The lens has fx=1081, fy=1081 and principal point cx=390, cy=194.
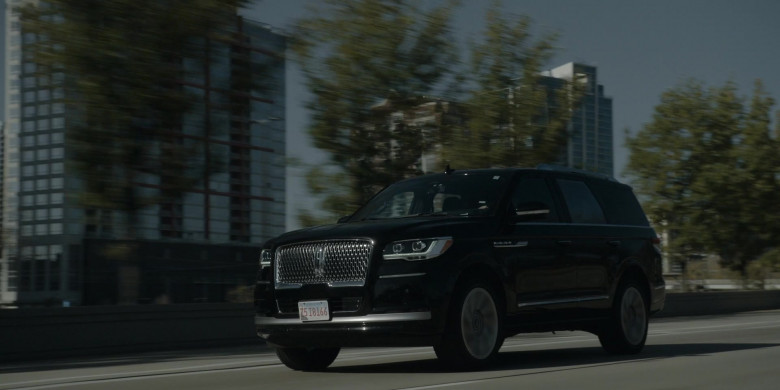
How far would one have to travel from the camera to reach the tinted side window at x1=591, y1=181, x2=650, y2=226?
1238 centimetres

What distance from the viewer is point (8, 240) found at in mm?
17000

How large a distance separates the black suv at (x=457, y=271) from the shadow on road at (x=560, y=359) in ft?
1.05

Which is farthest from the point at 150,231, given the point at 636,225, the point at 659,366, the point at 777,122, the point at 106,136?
the point at 777,122

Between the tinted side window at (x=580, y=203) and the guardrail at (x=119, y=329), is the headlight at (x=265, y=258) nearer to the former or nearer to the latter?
the tinted side window at (x=580, y=203)

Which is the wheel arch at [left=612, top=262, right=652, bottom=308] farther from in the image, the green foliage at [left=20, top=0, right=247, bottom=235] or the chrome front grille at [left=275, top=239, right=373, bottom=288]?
the green foliage at [left=20, top=0, right=247, bottom=235]

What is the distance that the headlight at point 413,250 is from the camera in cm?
930

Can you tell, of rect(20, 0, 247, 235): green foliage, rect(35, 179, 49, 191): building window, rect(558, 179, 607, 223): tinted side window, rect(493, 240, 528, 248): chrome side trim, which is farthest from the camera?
rect(35, 179, 49, 191): building window

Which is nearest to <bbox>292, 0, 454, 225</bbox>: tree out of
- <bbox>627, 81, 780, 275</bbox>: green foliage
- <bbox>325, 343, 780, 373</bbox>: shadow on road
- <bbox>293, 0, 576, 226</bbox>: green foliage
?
<bbox>293, 0, 576, 226</bbox>: green foliage

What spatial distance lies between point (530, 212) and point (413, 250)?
164 cm

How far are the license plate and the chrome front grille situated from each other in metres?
0.19

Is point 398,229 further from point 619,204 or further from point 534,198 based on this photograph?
point 619,204

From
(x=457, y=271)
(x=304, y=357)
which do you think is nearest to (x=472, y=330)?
(x=457, y=271)

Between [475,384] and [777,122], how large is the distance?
1550 inches

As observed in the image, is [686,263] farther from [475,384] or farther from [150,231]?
[475,384]
